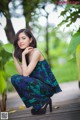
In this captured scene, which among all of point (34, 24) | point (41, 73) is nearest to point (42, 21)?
point (34, 24)

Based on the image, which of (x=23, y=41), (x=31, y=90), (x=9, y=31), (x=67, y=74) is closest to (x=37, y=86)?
(x=31, y=90)

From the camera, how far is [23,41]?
201cm

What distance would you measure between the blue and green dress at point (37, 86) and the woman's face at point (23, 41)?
13cm

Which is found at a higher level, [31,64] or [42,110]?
[31,64]

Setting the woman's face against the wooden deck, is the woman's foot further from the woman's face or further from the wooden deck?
the woman's face

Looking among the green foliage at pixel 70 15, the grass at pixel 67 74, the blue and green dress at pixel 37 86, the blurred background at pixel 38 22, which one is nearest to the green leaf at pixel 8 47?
the blurred background at pixel 38 22

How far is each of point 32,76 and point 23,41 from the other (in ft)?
0.66

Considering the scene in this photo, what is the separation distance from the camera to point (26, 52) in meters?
1.99

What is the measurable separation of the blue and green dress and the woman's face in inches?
4.9

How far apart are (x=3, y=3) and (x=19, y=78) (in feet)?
1.63

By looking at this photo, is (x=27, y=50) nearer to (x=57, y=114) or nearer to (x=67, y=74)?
(x=57, y=114)

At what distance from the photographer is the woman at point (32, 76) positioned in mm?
1955

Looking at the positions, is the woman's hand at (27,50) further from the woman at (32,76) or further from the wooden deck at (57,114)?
the wooden deck at (57,114)

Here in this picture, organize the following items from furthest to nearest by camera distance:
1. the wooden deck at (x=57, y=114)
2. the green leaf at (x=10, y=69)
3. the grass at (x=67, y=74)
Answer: the grass at (x=67, y=74), the green leaf at (x=10, y=69), the wooden deck at (x=57, y=114)
